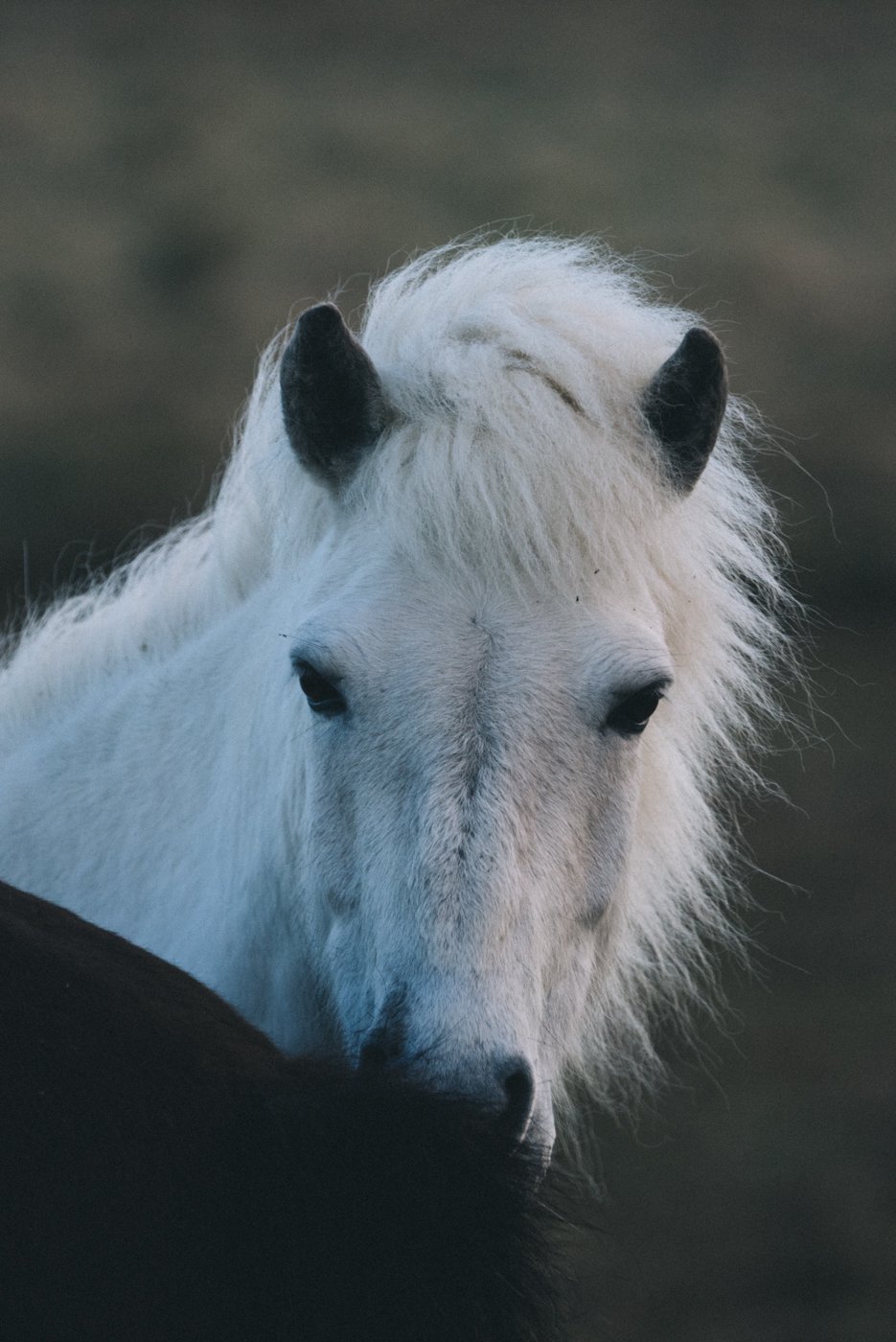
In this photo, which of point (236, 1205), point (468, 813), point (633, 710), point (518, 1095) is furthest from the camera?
point (633, 710)

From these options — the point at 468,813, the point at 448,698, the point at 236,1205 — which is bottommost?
the point at 236,1205

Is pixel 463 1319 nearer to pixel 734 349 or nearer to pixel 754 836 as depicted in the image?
pixel 754 836

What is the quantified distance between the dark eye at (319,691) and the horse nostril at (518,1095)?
0.56 metres

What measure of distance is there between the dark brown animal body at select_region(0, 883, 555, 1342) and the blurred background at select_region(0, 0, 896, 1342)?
355 centimetres

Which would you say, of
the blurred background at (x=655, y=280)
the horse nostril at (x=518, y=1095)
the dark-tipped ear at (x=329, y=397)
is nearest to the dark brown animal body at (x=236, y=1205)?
the horse nostril at (x=518, y=1095)

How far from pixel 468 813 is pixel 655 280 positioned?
39.1ft

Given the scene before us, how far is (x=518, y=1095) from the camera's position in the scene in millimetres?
1527

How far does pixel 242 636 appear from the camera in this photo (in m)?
2.28

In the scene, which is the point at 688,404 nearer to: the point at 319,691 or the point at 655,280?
the point at 319,691

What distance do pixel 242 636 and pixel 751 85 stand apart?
68.7 feet

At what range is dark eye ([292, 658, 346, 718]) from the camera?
70.7 inches

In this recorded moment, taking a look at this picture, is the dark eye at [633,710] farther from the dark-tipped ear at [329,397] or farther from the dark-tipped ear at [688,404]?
the dark-tipped ear at [329,397]

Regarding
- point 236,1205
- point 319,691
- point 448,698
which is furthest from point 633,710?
point 236,1205

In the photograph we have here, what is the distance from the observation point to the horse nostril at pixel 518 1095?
1.51 meters
